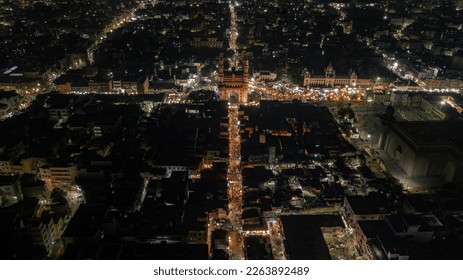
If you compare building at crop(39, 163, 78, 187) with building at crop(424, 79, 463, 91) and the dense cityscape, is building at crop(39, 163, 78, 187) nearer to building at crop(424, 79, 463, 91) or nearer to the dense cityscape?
the dense cityscape

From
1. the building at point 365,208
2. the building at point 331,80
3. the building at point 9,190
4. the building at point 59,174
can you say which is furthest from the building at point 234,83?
the building at point 9,190

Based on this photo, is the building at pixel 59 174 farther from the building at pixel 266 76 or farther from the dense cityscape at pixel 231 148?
the building at pixel 266 76

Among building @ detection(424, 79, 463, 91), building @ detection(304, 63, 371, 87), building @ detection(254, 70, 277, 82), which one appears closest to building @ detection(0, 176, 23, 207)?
building @ detection(254, 70, 277, 82)

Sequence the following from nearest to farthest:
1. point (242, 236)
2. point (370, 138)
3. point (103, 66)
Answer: point (242, 236) < point (370, 138) < point (103, 66)

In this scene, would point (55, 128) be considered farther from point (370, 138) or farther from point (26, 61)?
point (370, 138)
